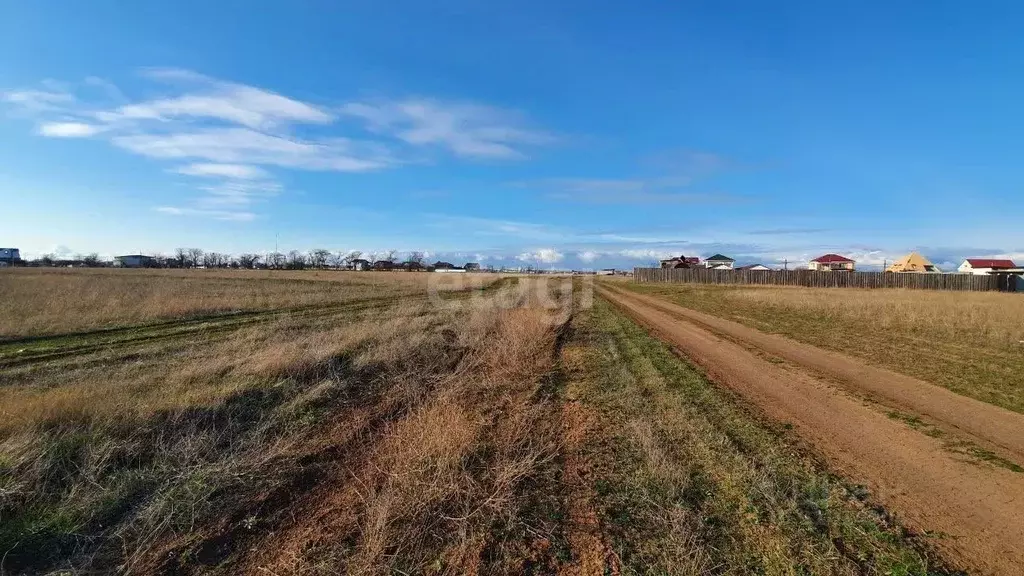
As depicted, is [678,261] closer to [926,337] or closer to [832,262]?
[832,262]

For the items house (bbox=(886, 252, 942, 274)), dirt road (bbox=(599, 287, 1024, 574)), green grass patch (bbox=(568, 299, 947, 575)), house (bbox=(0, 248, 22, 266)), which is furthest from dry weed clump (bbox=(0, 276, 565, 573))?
house (bbox=(0, 248, 22, 266))

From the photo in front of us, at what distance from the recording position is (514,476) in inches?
190

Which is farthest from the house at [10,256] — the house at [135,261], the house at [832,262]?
the house at [832,262]

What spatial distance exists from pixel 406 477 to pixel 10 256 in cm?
14896

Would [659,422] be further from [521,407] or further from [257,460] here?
[257,460]

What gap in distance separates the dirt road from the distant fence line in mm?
51344

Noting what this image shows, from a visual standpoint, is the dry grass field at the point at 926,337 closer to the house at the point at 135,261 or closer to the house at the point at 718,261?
the house at the point at 718,261

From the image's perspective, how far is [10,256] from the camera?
10625 centimetres

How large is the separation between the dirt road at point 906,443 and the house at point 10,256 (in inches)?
5691

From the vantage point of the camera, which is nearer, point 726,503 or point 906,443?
point 726,503

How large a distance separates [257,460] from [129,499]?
1121 mm

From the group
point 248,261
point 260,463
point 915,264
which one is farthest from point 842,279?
point 248,261

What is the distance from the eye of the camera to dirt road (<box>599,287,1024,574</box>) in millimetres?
3900

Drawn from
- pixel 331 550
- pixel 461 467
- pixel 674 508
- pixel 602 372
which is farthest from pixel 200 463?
pixel 602 372
